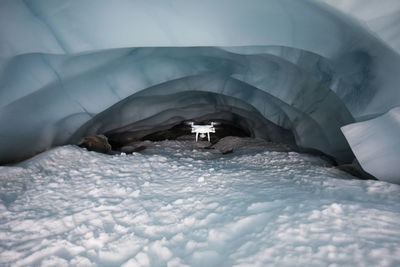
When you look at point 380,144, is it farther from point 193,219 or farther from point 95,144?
point 95,144

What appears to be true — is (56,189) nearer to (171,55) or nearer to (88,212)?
(88,212)

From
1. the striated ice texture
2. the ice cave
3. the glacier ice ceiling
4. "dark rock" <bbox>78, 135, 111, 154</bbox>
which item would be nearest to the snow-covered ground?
Result: the ice cave

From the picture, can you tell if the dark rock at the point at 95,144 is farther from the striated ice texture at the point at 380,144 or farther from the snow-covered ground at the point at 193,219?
the striated ice texture at the point at 380,144

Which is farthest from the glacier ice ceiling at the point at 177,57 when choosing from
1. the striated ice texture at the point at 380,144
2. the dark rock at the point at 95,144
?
the dark rock at the point at 95,144

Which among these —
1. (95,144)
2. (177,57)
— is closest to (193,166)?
(177,57)

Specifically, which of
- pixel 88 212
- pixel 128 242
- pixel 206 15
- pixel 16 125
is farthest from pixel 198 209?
pixel 16 125

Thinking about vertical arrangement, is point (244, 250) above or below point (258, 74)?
below
